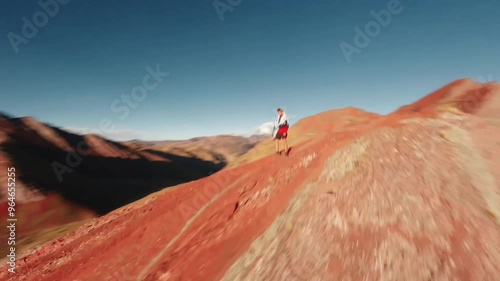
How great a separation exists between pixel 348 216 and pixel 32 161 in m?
82.9

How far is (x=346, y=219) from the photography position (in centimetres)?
835

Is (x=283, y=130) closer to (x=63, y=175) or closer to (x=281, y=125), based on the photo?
(x=281, y=125)

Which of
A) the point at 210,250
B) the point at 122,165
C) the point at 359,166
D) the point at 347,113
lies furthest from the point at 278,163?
the point at 122,165

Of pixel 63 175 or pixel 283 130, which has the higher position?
pixel 63 175

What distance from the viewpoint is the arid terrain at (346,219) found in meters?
6.82

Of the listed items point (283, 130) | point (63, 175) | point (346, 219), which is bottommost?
point (346, 219)

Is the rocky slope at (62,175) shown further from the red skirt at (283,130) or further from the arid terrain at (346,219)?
the red skirt at (283,130)

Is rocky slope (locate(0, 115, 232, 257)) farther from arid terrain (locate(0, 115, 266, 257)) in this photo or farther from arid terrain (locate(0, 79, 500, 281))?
arid terrain (locate(0, 79, 500, 281))

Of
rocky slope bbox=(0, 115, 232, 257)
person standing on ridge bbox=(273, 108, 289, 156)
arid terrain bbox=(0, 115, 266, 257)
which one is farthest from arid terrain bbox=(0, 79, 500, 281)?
rocky slope bbox=(0, 115, 232, 257)

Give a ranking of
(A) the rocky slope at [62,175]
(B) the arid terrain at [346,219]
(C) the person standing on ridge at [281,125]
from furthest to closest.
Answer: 1. (A) the rocky slope at [62,175]
2. (C) the person standing on ridge at [281,125]
3. (B) the arid terrain at [346,219]

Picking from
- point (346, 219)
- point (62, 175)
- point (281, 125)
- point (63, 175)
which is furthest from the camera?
point (63, 175)

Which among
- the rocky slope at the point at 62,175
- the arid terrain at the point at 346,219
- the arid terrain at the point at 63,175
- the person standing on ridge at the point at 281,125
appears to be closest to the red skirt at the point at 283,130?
the person standing on ridge at the point at 281,125

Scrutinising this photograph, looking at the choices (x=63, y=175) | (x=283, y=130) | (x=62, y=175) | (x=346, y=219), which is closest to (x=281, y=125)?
(x=283, y=130)

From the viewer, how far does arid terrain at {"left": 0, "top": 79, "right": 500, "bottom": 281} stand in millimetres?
6824
